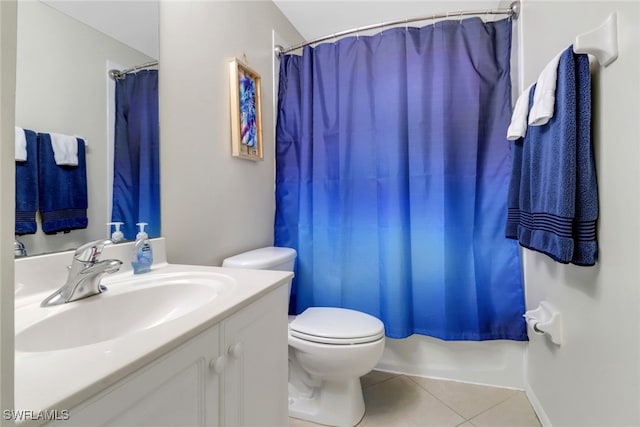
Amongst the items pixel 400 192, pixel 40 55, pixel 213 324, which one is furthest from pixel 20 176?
pixel 400 192

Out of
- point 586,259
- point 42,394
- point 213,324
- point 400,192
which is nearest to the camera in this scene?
point 42,394

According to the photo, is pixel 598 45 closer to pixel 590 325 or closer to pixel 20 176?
pixel 590 325

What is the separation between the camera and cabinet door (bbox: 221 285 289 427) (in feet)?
2.30

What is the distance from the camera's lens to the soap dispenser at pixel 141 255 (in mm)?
987

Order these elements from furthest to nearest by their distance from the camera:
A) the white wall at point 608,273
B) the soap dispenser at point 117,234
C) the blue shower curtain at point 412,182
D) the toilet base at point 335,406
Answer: the blue shower curtain at point 412,182 → the toilet base at point 335,406 → the soap dispenser at point 117,234 → the white wall at point 608,273

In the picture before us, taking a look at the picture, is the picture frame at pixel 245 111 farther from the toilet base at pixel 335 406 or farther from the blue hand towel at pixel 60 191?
the toilet base at pixel 335 406

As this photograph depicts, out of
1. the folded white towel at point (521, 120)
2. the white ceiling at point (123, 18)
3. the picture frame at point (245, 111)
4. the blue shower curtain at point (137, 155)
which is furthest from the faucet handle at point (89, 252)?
the folded white towel at point (521, 120)

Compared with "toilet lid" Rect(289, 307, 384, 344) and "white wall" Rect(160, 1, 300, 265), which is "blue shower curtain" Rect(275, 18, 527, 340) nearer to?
"toilet lid" Rect(289, 307, 384, 344)

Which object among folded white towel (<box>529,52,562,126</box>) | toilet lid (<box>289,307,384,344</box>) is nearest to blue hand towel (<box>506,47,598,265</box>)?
folded white towel (<box>529,52,562,126</box>)

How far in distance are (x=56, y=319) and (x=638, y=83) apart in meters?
1.47

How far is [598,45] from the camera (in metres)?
0.82

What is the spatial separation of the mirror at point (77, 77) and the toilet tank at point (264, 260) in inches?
20.3

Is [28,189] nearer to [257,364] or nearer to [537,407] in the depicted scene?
[257,364]

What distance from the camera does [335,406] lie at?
4.53ft
